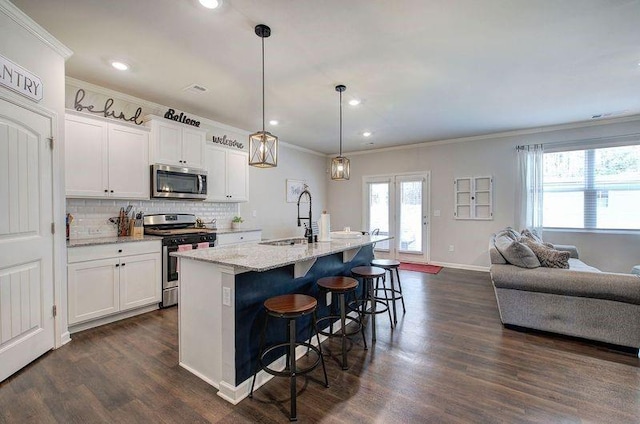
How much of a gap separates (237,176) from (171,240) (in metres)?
1.71

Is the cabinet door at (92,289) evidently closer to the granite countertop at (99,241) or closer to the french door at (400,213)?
the granite countertop at (99,241)

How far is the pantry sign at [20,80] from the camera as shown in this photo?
2092 millimetres

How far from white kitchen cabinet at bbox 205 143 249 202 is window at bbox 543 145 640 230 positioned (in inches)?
212

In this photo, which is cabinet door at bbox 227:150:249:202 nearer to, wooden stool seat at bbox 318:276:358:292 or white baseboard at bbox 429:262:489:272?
wooden stool seat at bbox 318:276:358:292

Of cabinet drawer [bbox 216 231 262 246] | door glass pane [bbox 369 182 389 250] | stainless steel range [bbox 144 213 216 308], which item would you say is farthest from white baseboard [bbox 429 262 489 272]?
stainless steel range [bbox 144 213 216 308]

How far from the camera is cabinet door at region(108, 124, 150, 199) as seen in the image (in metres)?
3.39

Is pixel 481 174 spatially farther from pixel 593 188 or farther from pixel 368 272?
pixel 368 272

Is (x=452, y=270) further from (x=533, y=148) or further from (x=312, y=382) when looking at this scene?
(x=312, y=382)

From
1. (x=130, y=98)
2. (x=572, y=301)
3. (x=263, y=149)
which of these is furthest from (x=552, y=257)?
(x=130, y=98)

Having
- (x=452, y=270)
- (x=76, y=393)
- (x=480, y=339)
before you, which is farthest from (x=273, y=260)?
(x=452, y=270)

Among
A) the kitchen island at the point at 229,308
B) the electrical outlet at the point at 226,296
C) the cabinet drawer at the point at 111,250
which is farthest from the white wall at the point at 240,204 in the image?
the electrical outlet at the point at 226,296

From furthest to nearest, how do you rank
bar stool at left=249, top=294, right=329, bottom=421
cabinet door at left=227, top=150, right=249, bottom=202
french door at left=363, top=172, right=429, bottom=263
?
french door at left=363, top=172, right=429, bottom=263, cabinet door at left=227, top=150, right=249, bottom=202, bar stool at left=249, top=294, right=329, bottom=421

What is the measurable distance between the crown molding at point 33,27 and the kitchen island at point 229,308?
2107 mm

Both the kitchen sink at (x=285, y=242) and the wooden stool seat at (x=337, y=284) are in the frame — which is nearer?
the wooden stool seat at (x=337, y=284)
